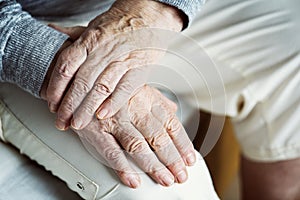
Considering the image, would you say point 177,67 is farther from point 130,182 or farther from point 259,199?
point 259,199

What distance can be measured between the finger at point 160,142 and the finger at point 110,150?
0.04 meters

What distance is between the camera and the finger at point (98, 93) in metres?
0.78

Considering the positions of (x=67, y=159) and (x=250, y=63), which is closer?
(x=67, y=159)

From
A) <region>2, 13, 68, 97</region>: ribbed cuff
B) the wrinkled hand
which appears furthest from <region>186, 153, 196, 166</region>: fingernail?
<region>2, 13, 68, 97</region>: ribbed cuff

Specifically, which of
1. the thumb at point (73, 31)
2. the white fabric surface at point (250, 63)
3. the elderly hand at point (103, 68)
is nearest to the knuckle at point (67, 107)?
the elderly hand at point (103, 68)

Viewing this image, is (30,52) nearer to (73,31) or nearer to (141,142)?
(73,31)

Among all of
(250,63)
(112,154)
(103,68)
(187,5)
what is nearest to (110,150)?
A: (112,154)

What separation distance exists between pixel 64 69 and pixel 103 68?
2.1 inches

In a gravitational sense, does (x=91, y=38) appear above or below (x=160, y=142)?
above

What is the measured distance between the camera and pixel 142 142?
2.61 ft

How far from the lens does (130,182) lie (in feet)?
2.55

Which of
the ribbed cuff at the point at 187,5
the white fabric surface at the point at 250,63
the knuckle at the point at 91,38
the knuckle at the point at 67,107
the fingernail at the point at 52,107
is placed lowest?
the white fabric surface at the point at 250,63

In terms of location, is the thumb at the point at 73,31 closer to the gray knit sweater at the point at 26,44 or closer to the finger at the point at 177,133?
the gray knit sweater at the point at 26,44

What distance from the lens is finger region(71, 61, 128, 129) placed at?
2.56ft
